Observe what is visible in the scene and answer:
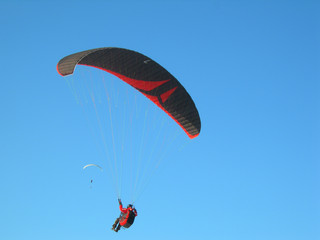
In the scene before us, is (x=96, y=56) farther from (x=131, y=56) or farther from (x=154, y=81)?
(x=154, y=81)

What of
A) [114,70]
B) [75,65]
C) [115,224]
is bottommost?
[115,224]

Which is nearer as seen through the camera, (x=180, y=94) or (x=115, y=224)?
(x=115, y=224)

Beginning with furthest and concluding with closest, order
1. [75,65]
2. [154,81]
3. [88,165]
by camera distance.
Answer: [154,81]
[88,165]
[75,65]

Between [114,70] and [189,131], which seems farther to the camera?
[189,131]

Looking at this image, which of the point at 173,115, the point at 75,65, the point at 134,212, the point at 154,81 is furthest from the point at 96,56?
the point at 134,212

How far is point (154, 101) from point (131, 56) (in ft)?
9.99

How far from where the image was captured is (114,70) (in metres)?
26.2

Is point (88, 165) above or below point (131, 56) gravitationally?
below

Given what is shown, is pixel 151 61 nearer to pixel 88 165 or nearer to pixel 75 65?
pixel 75 65

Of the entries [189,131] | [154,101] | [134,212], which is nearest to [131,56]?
[154,101]

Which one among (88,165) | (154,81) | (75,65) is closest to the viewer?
(75,65)

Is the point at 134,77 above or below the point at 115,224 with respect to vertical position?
above

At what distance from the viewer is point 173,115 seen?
27703 millimetres

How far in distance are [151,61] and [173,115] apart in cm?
→ 327
